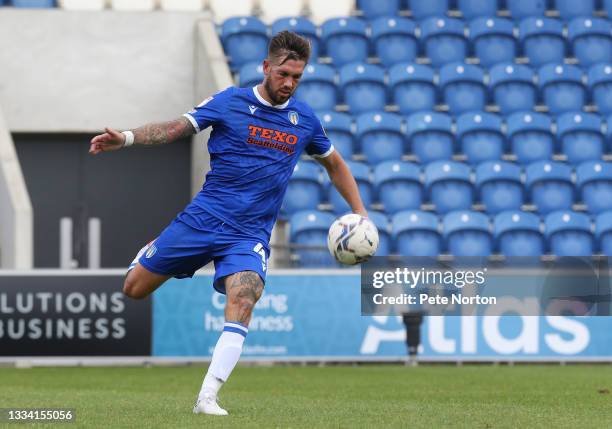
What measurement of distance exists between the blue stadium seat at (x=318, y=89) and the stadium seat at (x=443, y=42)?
1794 millimetres

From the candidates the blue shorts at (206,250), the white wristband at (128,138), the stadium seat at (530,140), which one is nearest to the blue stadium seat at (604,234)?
the stadium seat at (530,140)

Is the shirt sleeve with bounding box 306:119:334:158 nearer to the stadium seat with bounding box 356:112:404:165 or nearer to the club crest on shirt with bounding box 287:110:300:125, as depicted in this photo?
the club crest on shirt with bounding box 287:110:300:125

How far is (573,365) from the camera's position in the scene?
14.1 meters

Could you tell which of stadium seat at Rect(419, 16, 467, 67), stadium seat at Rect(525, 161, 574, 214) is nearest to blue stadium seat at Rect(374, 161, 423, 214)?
stadium seat at Rect(525, 161, 574, 214)

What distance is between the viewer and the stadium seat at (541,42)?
18.9 metres

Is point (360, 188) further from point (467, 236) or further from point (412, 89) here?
point (412, 89)

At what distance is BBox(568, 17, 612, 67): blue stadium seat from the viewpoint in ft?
62.5

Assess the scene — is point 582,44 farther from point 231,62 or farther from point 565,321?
point 565,321

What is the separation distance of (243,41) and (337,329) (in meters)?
5.87

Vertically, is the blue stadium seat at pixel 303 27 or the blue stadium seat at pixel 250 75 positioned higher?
the blue stadium seat at pixel 303 27

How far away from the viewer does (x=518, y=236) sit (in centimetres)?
1560

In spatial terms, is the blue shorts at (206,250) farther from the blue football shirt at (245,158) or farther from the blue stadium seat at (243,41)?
the blue stadium seat at (243,41)

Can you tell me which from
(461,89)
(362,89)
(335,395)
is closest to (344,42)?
(362,89)

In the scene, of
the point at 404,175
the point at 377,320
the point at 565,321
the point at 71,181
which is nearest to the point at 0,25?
the point at 71,181
